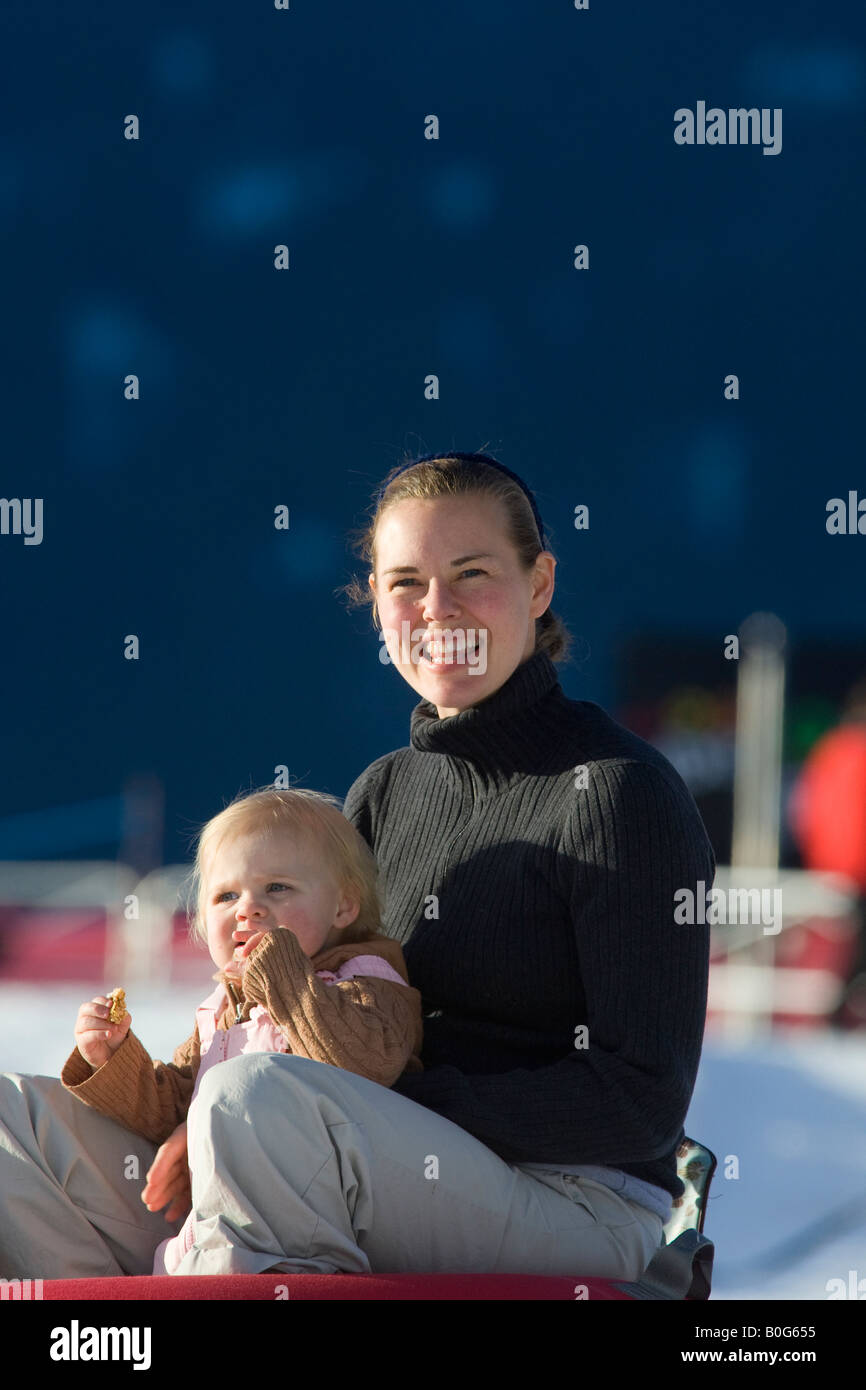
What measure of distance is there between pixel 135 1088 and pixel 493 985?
322 millimetres

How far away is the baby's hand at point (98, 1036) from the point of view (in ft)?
4.35

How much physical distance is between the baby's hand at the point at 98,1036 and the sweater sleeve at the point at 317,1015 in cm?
14

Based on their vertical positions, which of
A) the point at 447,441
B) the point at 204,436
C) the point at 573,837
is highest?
the point at 204,436

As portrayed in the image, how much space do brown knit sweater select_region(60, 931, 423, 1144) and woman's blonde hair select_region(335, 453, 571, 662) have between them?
15.1 inches

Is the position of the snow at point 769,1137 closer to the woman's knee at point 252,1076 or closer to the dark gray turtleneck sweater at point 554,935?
the dark gray turtleneck sweater at point 554,935

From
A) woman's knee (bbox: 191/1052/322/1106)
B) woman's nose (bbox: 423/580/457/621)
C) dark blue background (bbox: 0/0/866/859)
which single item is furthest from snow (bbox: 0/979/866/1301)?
dark blue background (bbox: 0/0/866/859)

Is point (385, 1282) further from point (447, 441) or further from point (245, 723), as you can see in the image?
point (245, 723)

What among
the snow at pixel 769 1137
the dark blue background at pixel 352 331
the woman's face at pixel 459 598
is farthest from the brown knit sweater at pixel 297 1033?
the dark blue background at pixel 352 331

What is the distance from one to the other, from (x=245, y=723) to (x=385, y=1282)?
6.13m

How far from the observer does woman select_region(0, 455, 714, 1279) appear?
3.81 feet

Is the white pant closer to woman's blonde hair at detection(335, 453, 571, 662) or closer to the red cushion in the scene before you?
the red cushion

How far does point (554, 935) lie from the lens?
1382mm

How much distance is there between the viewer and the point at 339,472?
727 centimetres
